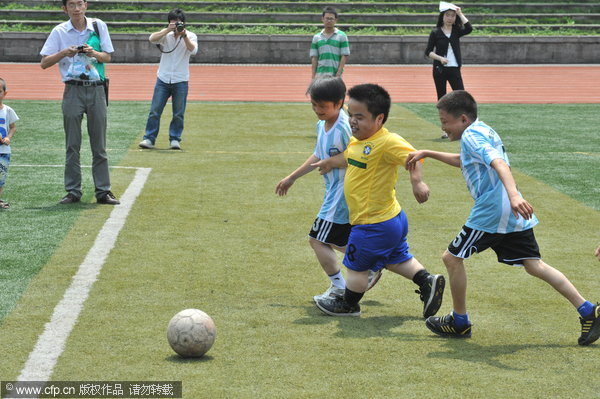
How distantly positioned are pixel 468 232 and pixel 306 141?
9.56 m

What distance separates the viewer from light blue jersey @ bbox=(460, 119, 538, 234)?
5.60 m

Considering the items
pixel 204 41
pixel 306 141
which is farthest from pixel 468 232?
pixel 204 41

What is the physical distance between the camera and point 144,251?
7949mm

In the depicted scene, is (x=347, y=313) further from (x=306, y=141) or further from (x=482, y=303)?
(x=306, y=141)

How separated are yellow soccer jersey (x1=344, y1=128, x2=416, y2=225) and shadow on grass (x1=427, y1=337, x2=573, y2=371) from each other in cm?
91

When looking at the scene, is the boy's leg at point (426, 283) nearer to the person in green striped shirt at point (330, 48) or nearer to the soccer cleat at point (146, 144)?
the soccer cleat at point (146, 144)

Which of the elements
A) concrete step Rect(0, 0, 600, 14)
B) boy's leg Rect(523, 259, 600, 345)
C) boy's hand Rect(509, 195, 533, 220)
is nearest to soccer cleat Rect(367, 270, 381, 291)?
boy's leg Rect(523, 259, 600, 345)

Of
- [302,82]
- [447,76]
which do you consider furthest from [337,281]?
[302,82]

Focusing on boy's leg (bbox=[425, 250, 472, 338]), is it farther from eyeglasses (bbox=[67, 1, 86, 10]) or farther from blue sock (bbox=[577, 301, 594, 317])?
eyeglasses (bbox=[67, 1, 86, 10])

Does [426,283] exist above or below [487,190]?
below

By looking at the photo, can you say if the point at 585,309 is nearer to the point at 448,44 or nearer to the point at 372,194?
the point at 372,194

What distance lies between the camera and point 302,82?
26.8 metres

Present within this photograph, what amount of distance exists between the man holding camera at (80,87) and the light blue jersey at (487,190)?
522 centimetres

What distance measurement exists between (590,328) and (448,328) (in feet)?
2.75
